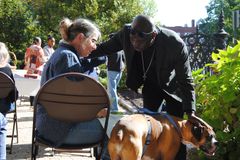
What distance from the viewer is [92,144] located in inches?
130

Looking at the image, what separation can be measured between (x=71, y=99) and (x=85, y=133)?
337 millimetres

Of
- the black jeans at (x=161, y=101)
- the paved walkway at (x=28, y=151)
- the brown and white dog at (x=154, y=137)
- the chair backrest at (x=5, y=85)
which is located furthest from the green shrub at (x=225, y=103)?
the chair backrest at (x=5, y=85)

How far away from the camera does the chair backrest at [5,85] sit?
4.62 meters

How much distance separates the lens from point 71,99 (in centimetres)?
314

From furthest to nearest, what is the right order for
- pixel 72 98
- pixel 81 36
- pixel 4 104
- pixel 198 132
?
1. pixel 4 104
2. pixel 81 36
3. pixel 72 98
4. pixel 198 132

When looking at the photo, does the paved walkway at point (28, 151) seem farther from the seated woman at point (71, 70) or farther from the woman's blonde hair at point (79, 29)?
the woman's blonde hair at point (79, 29)

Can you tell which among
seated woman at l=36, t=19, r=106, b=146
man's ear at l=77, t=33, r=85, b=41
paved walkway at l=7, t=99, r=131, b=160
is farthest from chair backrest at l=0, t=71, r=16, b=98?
man's ear at l=77, t=33, r=85, b=41

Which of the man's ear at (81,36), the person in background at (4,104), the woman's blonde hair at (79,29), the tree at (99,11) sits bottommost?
the person in background at (4,104)

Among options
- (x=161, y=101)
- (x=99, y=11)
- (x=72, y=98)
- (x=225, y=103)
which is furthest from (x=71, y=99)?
(x=99, y=11)

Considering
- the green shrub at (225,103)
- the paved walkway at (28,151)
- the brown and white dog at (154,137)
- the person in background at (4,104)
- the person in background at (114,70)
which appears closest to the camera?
the brown and white dog at (154,137)

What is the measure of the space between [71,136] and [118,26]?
15.8 metres

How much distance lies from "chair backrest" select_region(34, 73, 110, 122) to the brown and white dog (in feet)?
1.26

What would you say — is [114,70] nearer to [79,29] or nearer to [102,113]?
[79,29]

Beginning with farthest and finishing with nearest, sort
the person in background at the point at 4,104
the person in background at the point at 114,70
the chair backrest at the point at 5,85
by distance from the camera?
the person in background at the point at 114,70 → the chair backrest at the point at 5,85 → the person in background at the point at 4,104
